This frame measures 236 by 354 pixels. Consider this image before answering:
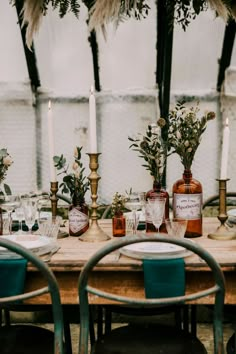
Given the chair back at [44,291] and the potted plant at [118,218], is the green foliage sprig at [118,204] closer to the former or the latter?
the potted plant at [118,218]

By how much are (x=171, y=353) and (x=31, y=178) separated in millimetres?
1797

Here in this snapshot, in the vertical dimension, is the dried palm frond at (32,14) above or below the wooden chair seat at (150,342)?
above

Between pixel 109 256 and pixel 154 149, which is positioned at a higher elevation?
pixel 154 149

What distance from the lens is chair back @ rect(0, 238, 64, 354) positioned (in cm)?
141

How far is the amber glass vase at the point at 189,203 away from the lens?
189cm

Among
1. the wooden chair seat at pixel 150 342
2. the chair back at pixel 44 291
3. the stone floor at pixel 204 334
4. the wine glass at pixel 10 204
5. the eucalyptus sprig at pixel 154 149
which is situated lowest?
the stone floor at pixel 204 334

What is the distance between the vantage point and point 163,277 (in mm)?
1492

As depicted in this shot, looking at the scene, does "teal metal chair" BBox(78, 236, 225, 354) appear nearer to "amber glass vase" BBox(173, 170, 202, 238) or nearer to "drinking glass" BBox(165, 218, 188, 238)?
"drinking glass" BBox(165, 218, 188, 238)

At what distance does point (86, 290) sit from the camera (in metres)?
1.46

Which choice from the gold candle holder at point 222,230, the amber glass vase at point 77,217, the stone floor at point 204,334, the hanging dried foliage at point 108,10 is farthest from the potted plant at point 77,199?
the hanging dried foliage at point 108,10

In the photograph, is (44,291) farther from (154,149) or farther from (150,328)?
(154,149)

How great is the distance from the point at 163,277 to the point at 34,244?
45cm

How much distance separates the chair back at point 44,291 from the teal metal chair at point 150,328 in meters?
0.06

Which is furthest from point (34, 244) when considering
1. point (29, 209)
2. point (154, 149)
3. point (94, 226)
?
point (154, 149)
